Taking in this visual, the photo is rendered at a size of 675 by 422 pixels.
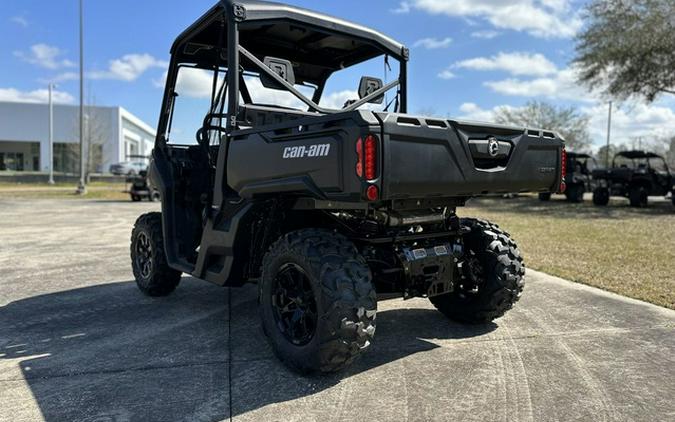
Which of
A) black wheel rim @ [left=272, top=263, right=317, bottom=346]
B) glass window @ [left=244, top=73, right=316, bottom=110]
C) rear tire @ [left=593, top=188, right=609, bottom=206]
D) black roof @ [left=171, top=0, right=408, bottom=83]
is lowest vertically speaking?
black wheel rim @ [left=272, top=263, right=317, bottom=346]

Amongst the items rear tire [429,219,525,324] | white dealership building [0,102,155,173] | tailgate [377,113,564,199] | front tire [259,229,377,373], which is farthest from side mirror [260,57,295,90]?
white dealership building [0,102,155,173]

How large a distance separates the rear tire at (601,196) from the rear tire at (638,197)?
832 millimetres

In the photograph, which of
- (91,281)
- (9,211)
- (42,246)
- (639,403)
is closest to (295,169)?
(639,403)

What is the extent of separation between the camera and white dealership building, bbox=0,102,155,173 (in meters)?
54.9

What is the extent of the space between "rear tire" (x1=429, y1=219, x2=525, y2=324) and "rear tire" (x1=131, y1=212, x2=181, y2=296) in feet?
9.33

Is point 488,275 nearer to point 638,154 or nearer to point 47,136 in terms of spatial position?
point 638,154

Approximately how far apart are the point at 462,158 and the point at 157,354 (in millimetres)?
2524

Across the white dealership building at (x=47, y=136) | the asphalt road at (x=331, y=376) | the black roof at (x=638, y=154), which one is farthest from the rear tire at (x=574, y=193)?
the white dealership building at (x=47, y=136)

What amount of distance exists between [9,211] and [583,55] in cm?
2230

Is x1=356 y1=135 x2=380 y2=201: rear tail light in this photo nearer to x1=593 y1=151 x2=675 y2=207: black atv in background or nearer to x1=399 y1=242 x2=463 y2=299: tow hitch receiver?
x1=399 y1=242 x2=463 y2=299: tow hitch receiver

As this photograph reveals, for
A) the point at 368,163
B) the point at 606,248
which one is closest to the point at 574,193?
the point at 606,248

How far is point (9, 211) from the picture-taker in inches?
670

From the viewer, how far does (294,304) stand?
140 inches

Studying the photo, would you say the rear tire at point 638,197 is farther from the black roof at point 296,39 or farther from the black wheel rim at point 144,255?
the black wheel rim at point 144,255
